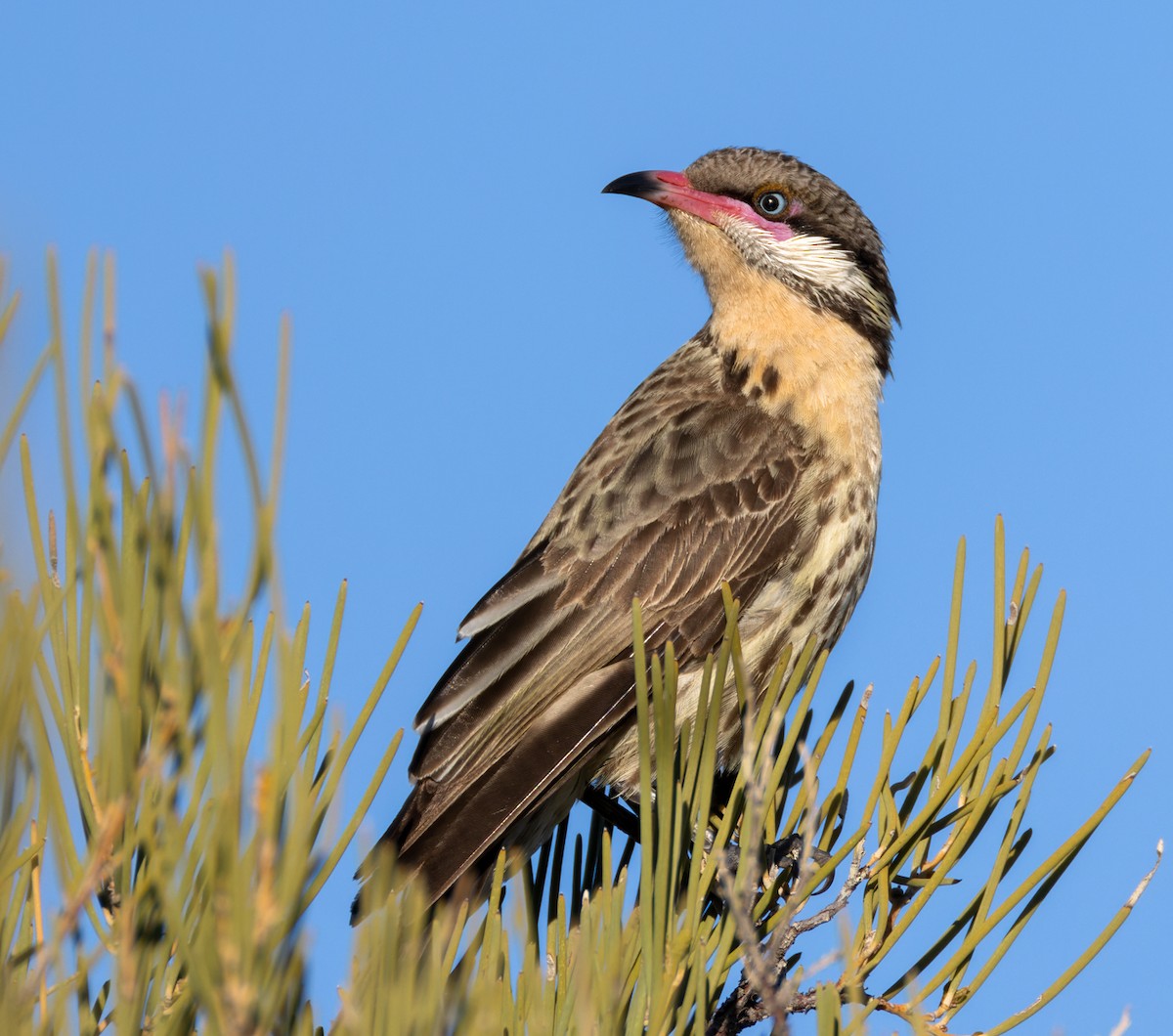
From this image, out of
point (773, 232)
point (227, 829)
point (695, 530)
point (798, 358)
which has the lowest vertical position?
point (227, 829)

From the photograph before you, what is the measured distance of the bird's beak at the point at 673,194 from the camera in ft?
21.8

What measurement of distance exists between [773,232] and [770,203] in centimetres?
16

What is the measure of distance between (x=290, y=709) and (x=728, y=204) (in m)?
5.52

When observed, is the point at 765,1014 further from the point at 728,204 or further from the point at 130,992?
the point at 728,204

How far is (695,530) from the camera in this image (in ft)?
19.1

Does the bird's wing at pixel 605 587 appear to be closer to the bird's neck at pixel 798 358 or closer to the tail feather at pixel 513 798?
the tail feather at pixel 513 798

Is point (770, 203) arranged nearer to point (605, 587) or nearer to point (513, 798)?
point (605, 587)

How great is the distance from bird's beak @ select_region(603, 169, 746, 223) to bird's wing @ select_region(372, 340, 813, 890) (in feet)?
2.37

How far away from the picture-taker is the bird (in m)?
4.90

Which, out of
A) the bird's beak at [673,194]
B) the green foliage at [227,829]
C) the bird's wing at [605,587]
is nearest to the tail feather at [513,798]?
the bird's wing at [605,587]

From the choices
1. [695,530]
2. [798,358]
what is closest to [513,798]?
[695,530]


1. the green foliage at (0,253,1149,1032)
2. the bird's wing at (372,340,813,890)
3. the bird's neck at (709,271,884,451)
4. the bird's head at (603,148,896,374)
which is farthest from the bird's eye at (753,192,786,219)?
the green foliage at (0,253,1149,1032)

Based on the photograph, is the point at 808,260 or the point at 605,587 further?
the point at 808,260

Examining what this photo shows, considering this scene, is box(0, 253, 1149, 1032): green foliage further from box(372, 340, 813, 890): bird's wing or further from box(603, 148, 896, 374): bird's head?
box(603, 148, 896, 374): bird's head
